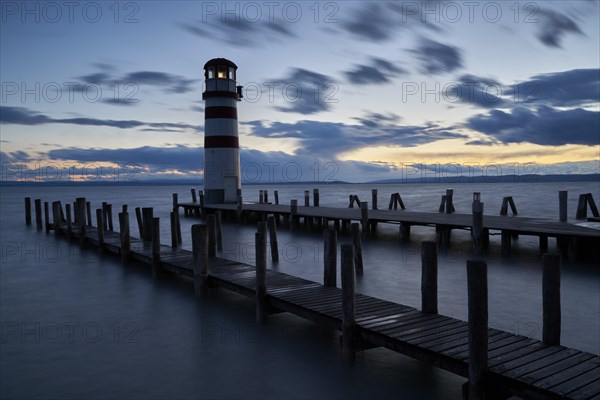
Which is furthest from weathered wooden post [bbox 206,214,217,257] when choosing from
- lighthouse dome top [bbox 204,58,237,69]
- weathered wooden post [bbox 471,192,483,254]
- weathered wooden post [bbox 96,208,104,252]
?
lighthouse dome top [bbox 204,58,237,69]

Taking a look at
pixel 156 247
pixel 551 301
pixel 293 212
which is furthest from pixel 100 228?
pixel 551 301

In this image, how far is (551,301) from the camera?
5660 mm

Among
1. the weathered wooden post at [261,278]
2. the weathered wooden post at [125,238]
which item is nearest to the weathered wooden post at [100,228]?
the weathered wooden post at [125,238]

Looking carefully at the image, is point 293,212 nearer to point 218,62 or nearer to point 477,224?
point 218,62

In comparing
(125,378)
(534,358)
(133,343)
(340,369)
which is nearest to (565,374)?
(534,358)

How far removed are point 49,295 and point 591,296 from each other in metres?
13.1

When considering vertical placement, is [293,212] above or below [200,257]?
above

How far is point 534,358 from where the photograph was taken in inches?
202

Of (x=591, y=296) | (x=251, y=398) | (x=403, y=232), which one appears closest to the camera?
(x=251, y=398)

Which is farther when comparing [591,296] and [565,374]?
[591,296]

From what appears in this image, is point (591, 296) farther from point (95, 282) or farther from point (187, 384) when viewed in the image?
point (95, 282)

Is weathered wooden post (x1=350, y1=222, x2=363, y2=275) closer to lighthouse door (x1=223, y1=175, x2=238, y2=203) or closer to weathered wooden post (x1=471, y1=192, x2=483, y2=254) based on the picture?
weathered wooden post (x1=471, y1=192, x2=483, y2=254)

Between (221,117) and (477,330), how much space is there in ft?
76.2

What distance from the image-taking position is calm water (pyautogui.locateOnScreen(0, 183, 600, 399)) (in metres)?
6.60
